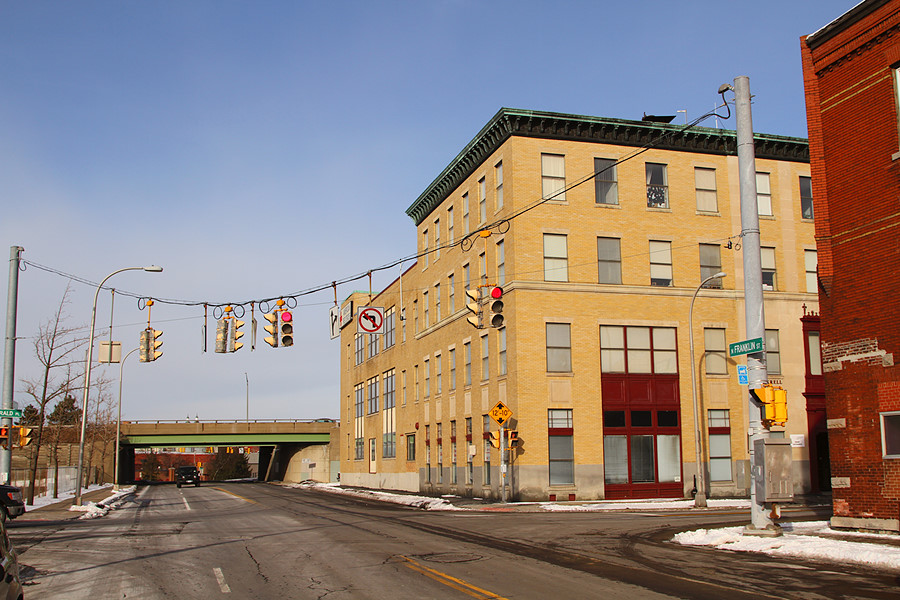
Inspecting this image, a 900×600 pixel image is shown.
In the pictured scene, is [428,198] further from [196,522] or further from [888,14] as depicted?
[888,14]

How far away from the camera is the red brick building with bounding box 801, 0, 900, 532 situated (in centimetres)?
1812

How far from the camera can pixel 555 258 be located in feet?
128

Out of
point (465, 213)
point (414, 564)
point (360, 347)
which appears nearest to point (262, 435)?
point (360, 347)

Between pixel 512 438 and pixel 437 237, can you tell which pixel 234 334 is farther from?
pixel 437 237

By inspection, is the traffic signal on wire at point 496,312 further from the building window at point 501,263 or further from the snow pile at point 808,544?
the building window at point 501,263

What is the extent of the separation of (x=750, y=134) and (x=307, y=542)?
13843mm

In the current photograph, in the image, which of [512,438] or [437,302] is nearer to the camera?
[512,438]

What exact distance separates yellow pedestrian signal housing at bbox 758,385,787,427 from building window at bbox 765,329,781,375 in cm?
2562

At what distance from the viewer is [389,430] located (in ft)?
195

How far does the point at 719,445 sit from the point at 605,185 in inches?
550

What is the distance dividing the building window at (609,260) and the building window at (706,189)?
540cm

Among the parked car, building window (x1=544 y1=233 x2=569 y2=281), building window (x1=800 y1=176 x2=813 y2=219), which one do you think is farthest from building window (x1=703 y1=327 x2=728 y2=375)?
the parked car

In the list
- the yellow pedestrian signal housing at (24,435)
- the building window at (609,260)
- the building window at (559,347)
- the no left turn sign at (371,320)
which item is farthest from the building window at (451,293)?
the yellow pedestrian signal housing at (24,435)

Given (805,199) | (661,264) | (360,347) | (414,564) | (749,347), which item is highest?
(805,199)
